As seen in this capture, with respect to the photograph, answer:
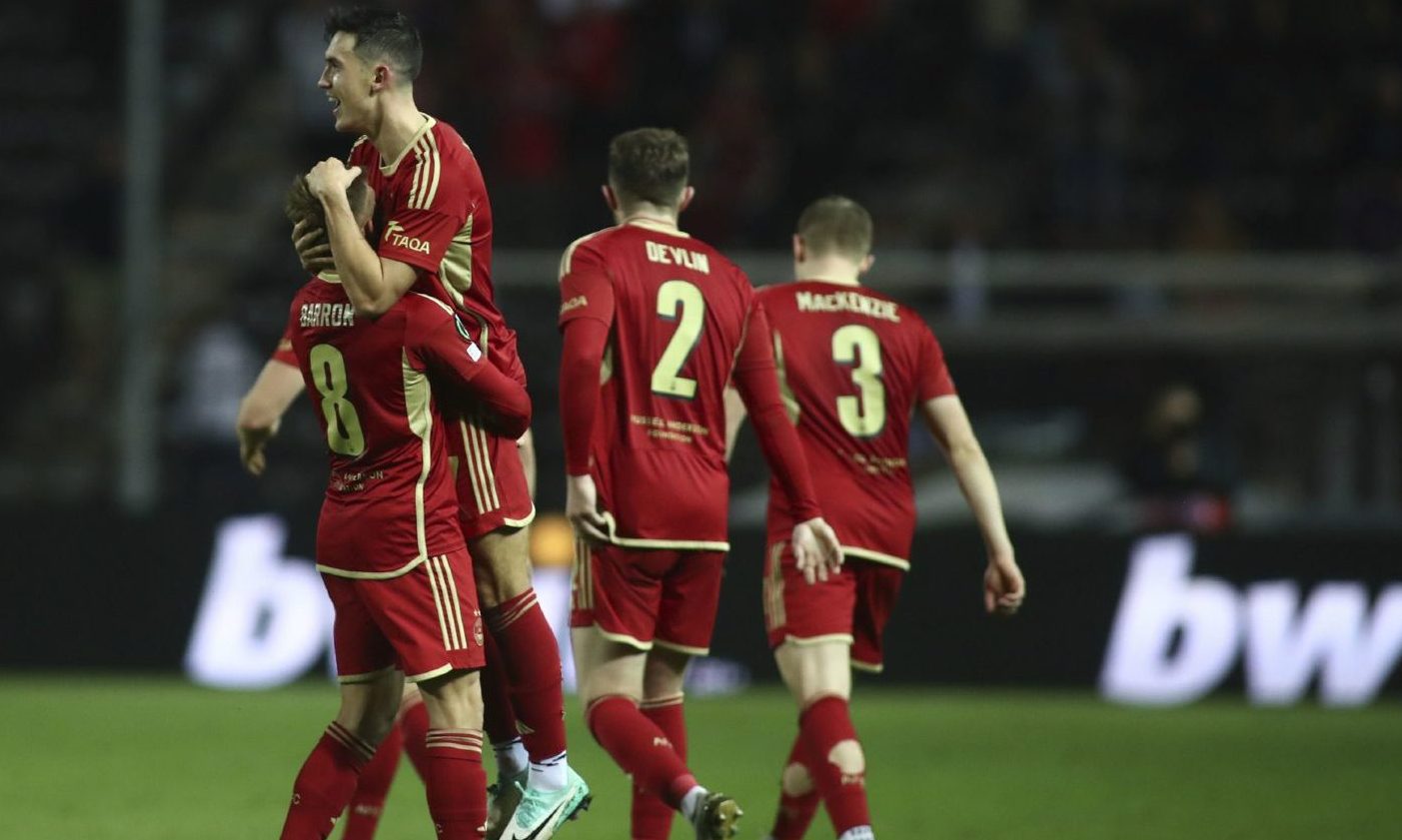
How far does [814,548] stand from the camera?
6609mm

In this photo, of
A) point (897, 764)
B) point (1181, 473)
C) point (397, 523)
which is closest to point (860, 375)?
point (397, 523)

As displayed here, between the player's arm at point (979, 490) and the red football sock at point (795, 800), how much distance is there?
788mm

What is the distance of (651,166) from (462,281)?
1000mm

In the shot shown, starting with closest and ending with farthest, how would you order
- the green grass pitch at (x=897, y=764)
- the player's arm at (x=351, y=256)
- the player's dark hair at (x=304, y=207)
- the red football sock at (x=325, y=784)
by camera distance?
the player's arm at (x=351, y=256) → the player's dark hair at (x=304, y=207) → the red football sock at (x=325, y=784) → the green grass pitch at (x=897, y=764)

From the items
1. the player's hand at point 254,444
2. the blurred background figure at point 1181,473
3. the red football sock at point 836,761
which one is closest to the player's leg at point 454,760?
the red football sock at point 836,761

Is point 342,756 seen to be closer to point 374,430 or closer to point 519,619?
point 519,619

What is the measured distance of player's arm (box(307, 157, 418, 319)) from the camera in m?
5.57

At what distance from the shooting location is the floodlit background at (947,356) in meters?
11.2

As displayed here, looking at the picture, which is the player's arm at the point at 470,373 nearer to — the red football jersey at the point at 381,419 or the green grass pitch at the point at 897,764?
the red football jersey at the point at 381,419

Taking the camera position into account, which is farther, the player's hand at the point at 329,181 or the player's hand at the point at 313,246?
the player's hand at the point at 313,246

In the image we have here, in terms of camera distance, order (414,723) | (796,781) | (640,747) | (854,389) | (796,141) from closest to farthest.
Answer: (640,747), (414,723), (796,781), (854,389), (796,141)

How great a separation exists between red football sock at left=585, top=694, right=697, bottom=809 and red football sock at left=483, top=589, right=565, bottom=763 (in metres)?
0.31

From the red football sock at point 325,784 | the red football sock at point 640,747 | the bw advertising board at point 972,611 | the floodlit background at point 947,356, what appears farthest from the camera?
the bw advertising board at point 972,611

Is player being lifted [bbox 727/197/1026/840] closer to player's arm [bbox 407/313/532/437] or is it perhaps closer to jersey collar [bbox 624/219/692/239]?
jersey collar [bbox 624/219/692/239]
